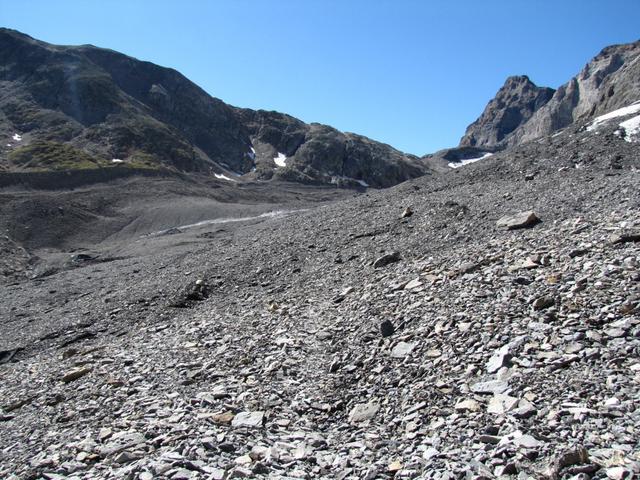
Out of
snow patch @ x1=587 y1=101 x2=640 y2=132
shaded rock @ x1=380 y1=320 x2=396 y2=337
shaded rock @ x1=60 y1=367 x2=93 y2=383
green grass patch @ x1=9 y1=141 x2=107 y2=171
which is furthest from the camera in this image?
green grass patch @ x1=9 y1=141 x2=107 y2=171

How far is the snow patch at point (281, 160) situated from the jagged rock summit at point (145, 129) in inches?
29.0

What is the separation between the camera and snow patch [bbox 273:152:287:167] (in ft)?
525

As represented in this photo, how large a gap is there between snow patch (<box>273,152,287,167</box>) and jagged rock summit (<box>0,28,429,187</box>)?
29.0 inches

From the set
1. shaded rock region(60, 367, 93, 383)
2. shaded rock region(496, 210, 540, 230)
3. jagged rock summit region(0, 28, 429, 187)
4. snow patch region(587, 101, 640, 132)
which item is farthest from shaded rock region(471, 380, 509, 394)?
jagged rock summit region(0, 28, 429, 187)

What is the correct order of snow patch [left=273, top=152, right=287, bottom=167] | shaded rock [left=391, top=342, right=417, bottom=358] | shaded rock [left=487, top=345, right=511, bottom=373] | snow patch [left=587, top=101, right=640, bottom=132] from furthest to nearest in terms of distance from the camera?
1. snow patch [left=273, top=152, right=287, bottom=167]
2. snow patch [left=587, top=101, right=640, bottom=132]
3. shaded rock [left=391, top=342, right=417, bottom=358]
4. shaded rock [left=487, top=345, right=511, bottom=373]

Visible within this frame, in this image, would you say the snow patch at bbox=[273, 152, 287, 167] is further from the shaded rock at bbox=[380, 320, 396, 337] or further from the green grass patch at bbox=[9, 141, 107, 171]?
the shaded rock at bbox=[380, 320, 396, 337]

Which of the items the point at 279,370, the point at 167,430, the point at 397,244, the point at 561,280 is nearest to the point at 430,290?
the point at 561,280

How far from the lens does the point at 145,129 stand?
147125mm

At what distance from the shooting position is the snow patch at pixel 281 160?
16001 centimetres

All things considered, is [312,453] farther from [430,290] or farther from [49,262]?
[49,262]

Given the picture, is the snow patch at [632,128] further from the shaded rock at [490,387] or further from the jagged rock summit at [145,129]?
the jagged rock summit at [145,129]

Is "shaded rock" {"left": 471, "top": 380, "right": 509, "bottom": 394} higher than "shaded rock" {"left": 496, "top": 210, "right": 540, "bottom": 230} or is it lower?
lower

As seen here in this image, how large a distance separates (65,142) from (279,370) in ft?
463

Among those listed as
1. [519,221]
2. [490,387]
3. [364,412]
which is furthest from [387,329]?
[519,221]
